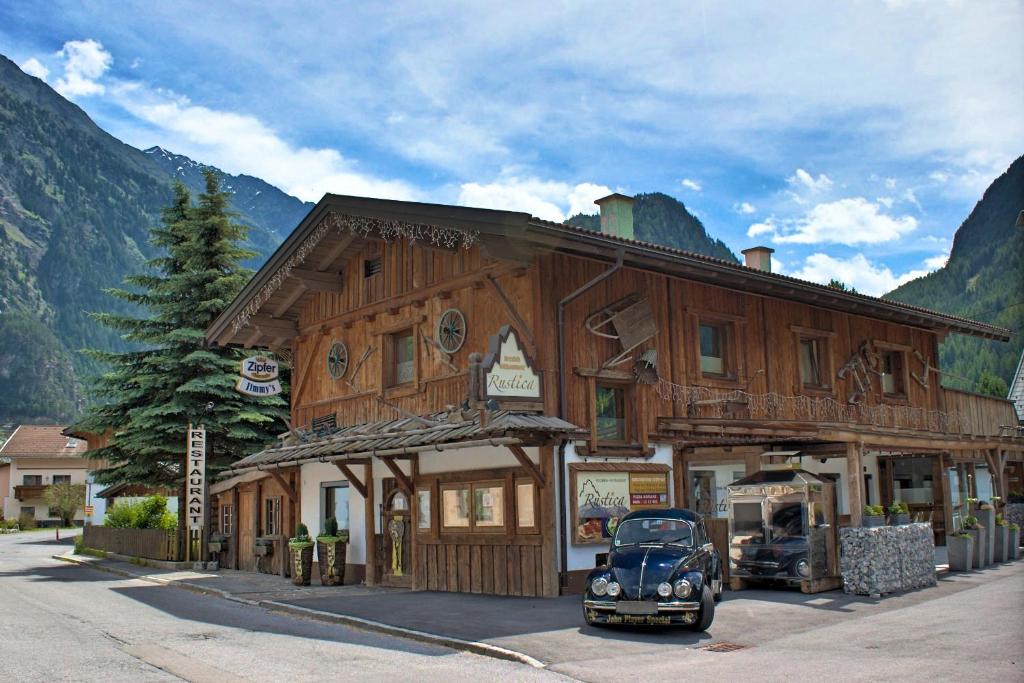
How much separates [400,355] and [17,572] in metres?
13.3

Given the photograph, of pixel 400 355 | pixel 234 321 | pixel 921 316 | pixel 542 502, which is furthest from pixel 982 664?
pixel 234 321

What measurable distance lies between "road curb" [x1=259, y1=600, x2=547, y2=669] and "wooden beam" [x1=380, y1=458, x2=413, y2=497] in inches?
137

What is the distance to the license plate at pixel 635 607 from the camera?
1218 centimetres

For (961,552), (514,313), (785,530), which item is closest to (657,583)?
(785,530)

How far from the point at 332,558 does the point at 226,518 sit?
767cm

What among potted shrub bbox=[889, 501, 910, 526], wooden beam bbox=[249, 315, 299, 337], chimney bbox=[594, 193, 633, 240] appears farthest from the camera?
wooden beam bbox=[249, 315, 299, 337]

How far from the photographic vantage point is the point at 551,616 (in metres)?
14.0

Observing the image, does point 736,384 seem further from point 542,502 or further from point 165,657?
point 165,657

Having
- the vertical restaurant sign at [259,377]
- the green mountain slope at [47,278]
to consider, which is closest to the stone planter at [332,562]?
the vertical restaurant sign at [259,377]

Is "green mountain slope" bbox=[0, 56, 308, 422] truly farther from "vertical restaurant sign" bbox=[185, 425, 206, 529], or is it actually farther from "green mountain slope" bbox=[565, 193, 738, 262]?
"vertical restaurant sign" bbox=[185, 425, 206, 529]

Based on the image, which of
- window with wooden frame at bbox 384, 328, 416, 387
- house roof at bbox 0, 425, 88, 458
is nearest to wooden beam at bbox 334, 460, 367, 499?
window with wooden frame at bbox 384, 328, 416, 387

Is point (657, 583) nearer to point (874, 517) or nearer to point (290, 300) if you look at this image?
point (874, 517)

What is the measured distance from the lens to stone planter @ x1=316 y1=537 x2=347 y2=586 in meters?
20.8

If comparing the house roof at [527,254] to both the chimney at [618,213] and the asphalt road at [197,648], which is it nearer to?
the chimney at [618,213]
